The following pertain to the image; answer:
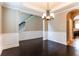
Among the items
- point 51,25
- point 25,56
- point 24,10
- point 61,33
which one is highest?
point 24,10

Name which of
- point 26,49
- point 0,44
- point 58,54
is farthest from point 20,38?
point 58,54

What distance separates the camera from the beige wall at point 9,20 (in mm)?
2309

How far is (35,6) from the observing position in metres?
2.08

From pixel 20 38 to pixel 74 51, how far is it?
50.0 inches

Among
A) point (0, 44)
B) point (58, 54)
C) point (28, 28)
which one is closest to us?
point (58, 54)

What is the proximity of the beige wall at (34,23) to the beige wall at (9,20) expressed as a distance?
0.35 m

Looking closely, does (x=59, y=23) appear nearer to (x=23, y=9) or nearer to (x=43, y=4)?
(x=43, y=4)

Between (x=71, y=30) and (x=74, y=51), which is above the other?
(x=71, y=30)

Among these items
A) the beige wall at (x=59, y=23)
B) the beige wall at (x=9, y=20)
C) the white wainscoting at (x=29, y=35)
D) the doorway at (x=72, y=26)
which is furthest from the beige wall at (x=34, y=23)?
the doorway at (x=72, y=26)

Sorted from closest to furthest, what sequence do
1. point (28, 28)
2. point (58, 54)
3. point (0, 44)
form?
point (58, 54)
point (0, 44)
point (28, 28)

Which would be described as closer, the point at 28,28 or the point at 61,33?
the point at 61,33

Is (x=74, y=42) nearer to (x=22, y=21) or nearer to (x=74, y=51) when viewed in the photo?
(x=74, y=51)

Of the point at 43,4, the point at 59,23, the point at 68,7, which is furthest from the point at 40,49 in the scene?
the point at 68,7

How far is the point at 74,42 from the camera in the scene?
2.33 meters
